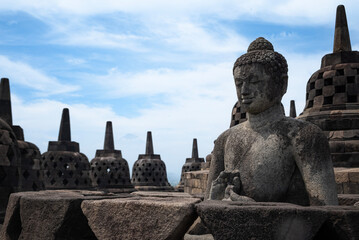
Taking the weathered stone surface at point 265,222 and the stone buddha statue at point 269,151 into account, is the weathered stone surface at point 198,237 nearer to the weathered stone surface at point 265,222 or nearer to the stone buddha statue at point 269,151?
the weathered stone surface at point 265,222

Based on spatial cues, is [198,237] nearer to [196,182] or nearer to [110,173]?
[196,182]

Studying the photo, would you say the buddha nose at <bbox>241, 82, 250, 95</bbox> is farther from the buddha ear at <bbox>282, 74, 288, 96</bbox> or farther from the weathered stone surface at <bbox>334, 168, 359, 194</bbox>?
the weathered stone surface at <bbox>334, 168, 359, 194</bbox>

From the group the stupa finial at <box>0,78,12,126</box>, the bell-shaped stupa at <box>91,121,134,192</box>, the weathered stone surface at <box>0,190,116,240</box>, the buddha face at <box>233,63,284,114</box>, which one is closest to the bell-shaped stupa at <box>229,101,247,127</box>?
the stupa finial at <box>0,78,12,126</box>

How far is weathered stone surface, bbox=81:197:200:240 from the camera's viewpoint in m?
2.50

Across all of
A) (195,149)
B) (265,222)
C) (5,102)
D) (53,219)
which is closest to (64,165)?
(5,102)

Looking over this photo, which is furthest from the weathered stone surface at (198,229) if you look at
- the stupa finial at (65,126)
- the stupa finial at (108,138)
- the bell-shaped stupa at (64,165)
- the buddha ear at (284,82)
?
the stupa finial at (108,138)

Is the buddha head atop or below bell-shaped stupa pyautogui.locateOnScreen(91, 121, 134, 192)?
atop

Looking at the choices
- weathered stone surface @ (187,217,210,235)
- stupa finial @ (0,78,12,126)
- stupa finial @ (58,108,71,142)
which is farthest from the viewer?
stupa finial @ (58,108,71,142)

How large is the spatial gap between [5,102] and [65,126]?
195 inches

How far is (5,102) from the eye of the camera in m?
9.64

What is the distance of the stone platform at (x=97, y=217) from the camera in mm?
2521

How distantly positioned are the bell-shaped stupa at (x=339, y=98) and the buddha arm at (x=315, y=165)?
405cm

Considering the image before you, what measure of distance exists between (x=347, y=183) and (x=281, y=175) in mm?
3047

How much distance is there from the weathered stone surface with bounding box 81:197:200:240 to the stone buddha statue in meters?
0.50
